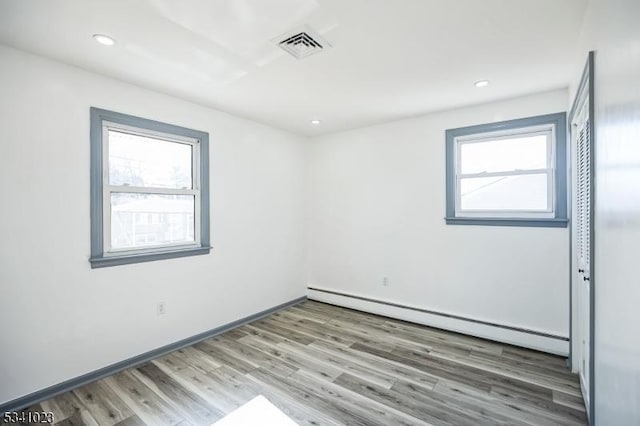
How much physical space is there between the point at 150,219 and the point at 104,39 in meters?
1.57

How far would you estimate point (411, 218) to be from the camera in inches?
150

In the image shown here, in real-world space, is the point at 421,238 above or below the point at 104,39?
below

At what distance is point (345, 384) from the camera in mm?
2443

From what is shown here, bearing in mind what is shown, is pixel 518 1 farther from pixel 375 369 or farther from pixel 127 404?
pixel 127 404

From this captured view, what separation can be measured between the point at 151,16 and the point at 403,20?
150 centimetres

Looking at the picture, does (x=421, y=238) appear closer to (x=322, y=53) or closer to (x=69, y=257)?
(x=322, y=53)

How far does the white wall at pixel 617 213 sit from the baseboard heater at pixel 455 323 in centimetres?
179

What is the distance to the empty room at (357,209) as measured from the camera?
1.72 meters

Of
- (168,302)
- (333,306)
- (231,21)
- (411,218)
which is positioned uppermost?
(231,21)

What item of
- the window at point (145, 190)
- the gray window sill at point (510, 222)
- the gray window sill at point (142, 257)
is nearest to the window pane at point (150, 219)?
the window at point (145, 190)

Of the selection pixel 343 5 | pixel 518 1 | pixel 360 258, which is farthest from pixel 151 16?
pixel 360 258

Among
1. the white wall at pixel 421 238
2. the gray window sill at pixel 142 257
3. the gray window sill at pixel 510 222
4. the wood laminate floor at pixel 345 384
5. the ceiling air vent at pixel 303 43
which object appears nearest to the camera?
the ceiling air vent at pixel 303 43

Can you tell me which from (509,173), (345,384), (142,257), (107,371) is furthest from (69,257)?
(509,173)

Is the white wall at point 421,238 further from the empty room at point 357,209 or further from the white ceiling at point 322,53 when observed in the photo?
the white ceiling at point 322,53
